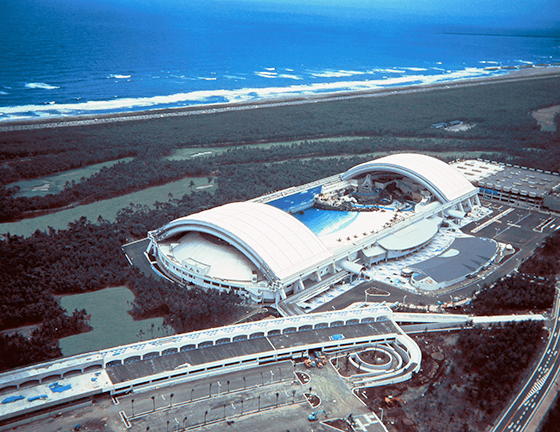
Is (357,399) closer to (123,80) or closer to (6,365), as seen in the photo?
(6,365)

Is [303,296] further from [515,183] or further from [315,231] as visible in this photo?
[515,183]

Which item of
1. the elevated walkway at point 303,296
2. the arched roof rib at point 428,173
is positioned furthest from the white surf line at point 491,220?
the elevated walkway at point 303,296

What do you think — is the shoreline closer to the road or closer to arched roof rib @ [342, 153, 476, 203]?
arched roof rib @ [342, 153, 476, 203]

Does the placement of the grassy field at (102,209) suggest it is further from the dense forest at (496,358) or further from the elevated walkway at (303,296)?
the dense forest at (496,358)

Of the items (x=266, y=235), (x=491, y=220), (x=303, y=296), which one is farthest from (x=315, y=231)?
(x=491, y=220)

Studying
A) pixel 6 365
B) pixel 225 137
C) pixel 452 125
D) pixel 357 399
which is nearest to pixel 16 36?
pixel 225 137
